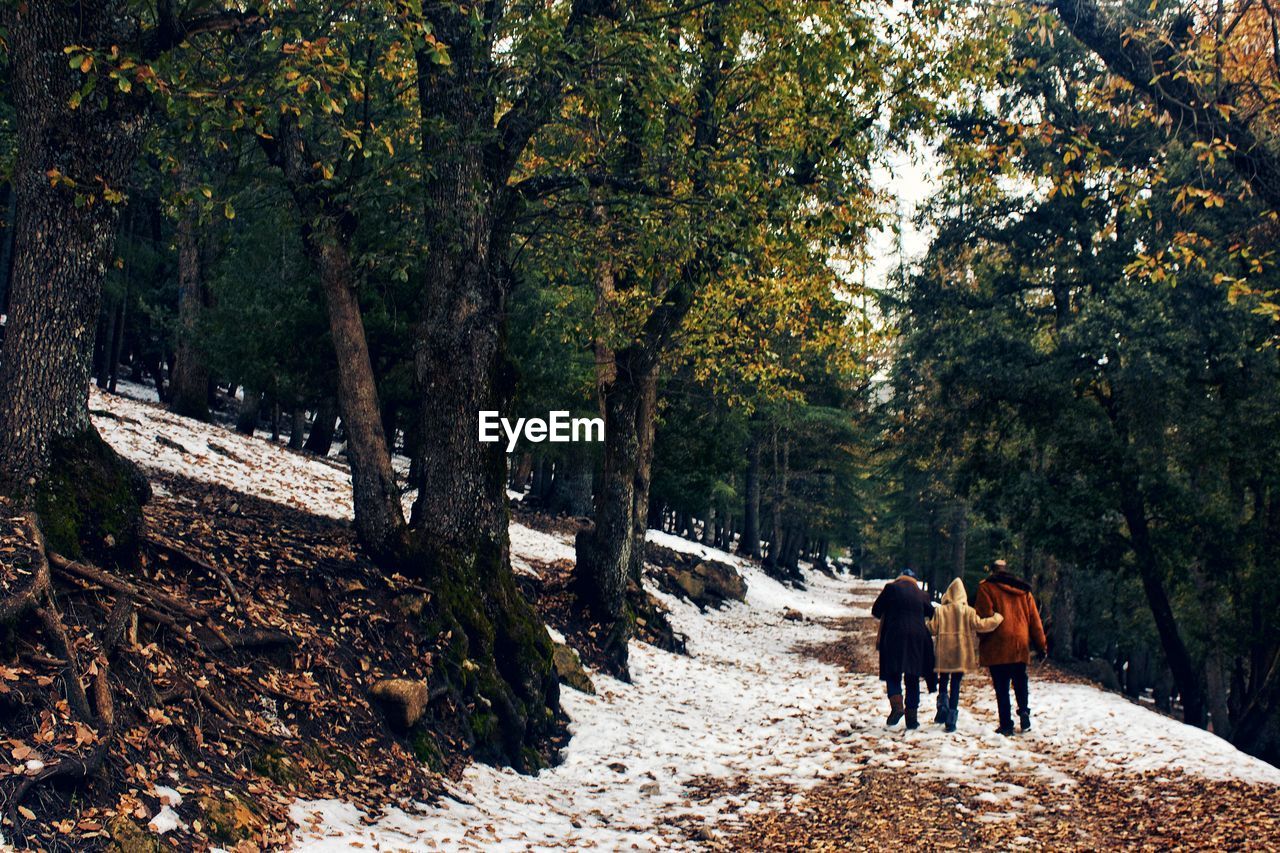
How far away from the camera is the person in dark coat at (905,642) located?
38.4 ft

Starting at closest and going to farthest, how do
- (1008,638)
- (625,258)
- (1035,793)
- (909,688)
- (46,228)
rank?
(46,228) → (1035,793) → (1008,638) → (909,688) → (625,258)

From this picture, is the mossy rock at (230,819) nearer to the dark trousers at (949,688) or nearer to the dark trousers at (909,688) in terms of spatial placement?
the dark trousers at (909,688)

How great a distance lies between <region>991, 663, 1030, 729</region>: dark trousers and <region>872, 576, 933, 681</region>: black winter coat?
0.79 m

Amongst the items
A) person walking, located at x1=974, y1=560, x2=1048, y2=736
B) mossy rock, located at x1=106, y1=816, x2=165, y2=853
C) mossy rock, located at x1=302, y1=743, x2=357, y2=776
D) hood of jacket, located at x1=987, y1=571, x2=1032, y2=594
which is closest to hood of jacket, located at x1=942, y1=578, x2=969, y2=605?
person walking, located at x1=974, y1=560, x2=1048, y2=736

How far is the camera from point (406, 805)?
7.29 m

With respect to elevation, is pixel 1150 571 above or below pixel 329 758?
above

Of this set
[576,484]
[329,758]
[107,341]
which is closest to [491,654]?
[329,758]

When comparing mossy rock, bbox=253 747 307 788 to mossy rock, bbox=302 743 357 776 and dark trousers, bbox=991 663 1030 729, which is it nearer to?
mossy rock, bbox=302 743 357 776

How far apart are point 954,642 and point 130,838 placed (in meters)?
9.15

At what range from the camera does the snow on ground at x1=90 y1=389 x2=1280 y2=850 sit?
7551 mm

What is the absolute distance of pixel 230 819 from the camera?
18.4 feet

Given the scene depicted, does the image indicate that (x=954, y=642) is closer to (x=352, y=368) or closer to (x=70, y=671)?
(x=352, y=368)

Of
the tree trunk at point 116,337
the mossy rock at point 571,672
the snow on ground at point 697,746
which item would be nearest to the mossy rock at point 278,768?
the snow on ground at point 697,746

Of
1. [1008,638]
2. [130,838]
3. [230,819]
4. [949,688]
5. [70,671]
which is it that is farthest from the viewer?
[949,688]
